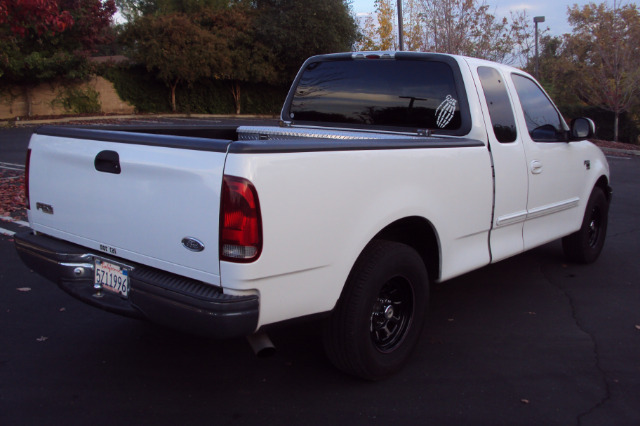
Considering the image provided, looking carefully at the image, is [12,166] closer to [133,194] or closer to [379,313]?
[133,194]

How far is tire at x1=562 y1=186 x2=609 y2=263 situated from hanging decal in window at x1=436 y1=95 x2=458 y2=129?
7.34ft

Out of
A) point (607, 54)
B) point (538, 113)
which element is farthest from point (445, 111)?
point (607, 54)

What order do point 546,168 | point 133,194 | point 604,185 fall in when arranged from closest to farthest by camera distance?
point 133,194 → point 546,168 → point 604,185

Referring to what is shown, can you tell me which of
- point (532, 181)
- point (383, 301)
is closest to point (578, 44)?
point (532, 181)

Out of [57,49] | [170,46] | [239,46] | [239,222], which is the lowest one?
[239,222]

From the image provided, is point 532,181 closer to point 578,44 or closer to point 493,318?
point 493,318

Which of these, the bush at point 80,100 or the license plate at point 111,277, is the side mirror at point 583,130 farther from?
the bush at point 80,100

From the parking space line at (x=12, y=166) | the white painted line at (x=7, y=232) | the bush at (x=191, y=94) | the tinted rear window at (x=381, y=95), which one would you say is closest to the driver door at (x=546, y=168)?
the tinted rear window at (x=381, y=95)

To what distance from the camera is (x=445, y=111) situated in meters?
4.51

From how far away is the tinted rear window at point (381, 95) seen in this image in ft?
14.9

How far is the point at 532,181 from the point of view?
15.7 feet

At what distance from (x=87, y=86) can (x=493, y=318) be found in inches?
1119

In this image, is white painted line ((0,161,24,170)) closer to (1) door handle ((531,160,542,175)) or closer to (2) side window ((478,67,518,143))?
(2) side window ((478,67,518,143))

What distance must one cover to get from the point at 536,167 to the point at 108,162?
3.28 meters
